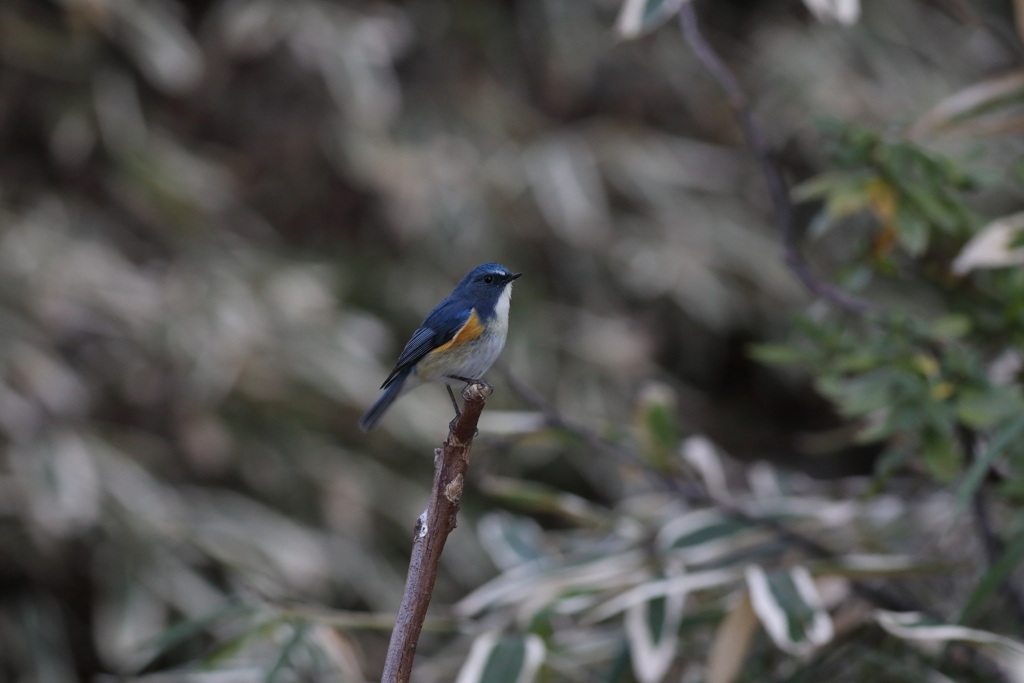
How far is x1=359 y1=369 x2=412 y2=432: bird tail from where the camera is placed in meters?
1.45

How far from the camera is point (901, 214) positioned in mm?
1570

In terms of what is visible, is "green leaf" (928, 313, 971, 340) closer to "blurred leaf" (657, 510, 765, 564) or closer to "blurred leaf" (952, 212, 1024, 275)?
"blurred leaf" (952, 212, 1024, 275)

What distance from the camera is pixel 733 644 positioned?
1.59 meters

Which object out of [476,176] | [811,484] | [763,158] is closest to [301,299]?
[476,176]

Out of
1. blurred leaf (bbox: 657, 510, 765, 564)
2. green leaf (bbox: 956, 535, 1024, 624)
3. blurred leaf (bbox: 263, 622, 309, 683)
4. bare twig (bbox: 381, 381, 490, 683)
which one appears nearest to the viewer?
bare twig (bbox: 381, 381, 490, 683)

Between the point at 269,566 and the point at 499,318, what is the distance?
62.1 inches

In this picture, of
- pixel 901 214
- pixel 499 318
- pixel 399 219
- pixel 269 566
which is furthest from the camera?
pixel 399 219

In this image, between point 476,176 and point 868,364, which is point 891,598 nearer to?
point 868,364

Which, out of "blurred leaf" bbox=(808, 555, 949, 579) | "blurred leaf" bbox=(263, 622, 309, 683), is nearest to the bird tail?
"blurred leaf" bbox=(263, 622, 309, 683)

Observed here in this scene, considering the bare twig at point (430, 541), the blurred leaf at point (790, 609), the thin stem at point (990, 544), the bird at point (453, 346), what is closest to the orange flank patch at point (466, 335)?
the bird at point (453, 346)

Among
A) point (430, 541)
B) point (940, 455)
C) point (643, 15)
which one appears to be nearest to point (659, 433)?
point (940, 455)

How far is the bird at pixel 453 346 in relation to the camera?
141 cm

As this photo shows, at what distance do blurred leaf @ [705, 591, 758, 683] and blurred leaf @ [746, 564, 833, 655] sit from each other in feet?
0.12

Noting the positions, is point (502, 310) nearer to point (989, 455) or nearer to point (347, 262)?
point (989, 455)
